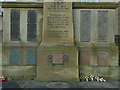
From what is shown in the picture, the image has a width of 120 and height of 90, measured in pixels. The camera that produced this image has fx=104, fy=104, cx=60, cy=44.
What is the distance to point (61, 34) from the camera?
27.6 feet

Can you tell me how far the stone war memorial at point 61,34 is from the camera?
845 cm

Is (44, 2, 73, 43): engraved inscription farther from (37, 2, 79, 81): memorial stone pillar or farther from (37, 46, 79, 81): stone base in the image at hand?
(37, 46, 79, 81): stone base

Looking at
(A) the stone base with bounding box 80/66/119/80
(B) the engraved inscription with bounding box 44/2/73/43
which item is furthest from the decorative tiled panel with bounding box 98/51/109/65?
(B) the engraved inscription with bounding box 44/2/73/43

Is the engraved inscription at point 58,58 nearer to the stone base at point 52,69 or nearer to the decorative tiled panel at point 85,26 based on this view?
the stone base at point 52,69

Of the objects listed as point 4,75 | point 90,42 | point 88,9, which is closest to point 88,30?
point 90,42

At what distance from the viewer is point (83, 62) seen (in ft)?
29.3

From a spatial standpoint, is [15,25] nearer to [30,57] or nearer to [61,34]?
[30,57]

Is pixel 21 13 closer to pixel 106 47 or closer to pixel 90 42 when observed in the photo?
pixel 90 42

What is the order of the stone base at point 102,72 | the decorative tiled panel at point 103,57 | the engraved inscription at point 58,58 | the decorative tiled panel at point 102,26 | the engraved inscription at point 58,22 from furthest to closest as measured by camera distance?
the decorative tiled panel at point 102,26 → the decorative tiled panel at point 103,57 → the stone base at point 102,72 → the engraved inscription at point 58,22 → the engraved inscription at point 58,58

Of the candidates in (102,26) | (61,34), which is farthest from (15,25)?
(102,26)

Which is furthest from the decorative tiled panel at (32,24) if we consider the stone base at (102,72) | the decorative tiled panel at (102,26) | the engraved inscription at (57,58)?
the decorative tiled panel at (102,26)

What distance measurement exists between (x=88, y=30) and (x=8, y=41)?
23.1 feet

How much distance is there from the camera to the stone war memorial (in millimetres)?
8453

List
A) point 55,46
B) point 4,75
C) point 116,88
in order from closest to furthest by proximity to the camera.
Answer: point 116,88
point 55,46
point 4,75
